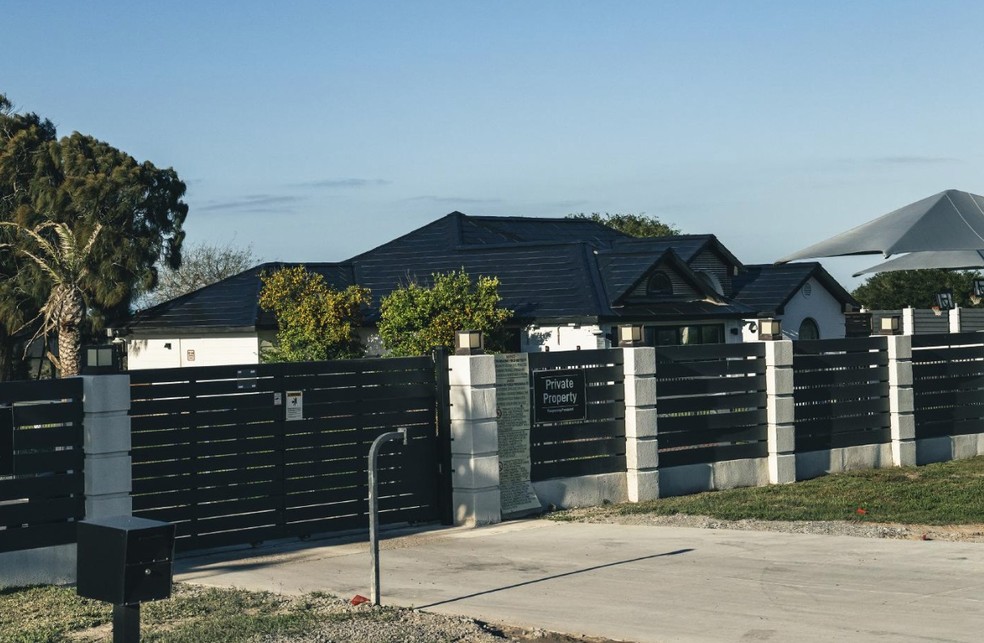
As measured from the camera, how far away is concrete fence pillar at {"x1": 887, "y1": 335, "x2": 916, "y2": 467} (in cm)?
1881

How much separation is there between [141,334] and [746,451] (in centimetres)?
2506

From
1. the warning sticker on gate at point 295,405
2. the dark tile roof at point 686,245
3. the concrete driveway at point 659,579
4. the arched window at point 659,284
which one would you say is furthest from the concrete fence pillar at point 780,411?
the dark tile roof at point 686,245

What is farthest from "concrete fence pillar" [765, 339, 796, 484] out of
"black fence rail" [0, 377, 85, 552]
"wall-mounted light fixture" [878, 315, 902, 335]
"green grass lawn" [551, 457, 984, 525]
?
"black fence rail" [0, 377, 85, 552]

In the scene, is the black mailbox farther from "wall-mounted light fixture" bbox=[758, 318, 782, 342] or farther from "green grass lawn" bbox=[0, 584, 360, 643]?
"wall-mounted light fixture" bbox=[758, 318, 782, 342]

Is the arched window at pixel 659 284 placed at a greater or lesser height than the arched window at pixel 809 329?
greater

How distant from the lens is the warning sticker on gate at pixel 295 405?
43.4ft

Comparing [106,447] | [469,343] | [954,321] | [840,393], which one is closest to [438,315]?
[954,321]

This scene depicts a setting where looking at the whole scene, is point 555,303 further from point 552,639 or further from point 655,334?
point 552,639

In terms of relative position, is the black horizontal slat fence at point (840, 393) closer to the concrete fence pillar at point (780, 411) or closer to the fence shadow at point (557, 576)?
the concrete fence pillar at point (780, 411)

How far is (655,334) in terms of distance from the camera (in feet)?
116

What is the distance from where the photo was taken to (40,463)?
11352mm

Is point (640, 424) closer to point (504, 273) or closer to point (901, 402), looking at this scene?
point (901, 402)

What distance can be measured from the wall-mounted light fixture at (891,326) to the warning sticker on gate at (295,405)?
982 centimetres

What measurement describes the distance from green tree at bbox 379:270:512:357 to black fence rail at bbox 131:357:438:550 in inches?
682
